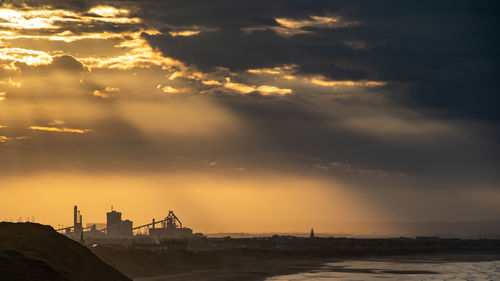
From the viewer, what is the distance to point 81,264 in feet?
169

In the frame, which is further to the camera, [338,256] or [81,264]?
[338,256]

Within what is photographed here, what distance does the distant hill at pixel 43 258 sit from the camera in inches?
1687

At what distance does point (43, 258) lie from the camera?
4738cm

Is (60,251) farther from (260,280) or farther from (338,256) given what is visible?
(338,256)

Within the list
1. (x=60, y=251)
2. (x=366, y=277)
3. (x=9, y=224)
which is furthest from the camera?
(x=366, y=277)

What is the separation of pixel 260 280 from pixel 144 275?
16359mm

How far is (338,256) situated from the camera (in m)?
192

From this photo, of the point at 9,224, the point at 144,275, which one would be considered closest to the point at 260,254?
the point at 144,275

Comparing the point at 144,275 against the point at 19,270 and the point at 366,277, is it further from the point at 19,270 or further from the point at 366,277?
the point at 19,270

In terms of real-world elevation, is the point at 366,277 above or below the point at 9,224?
below

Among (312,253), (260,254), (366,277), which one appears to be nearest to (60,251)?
(366,277)

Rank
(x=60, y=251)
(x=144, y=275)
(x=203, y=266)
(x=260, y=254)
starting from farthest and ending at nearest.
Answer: (x=260, y=254) → (x=203, y=266) → (x=144, y=275) → (x=60, y=251)

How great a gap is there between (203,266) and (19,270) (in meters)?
74.9

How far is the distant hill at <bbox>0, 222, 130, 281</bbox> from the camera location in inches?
1687
